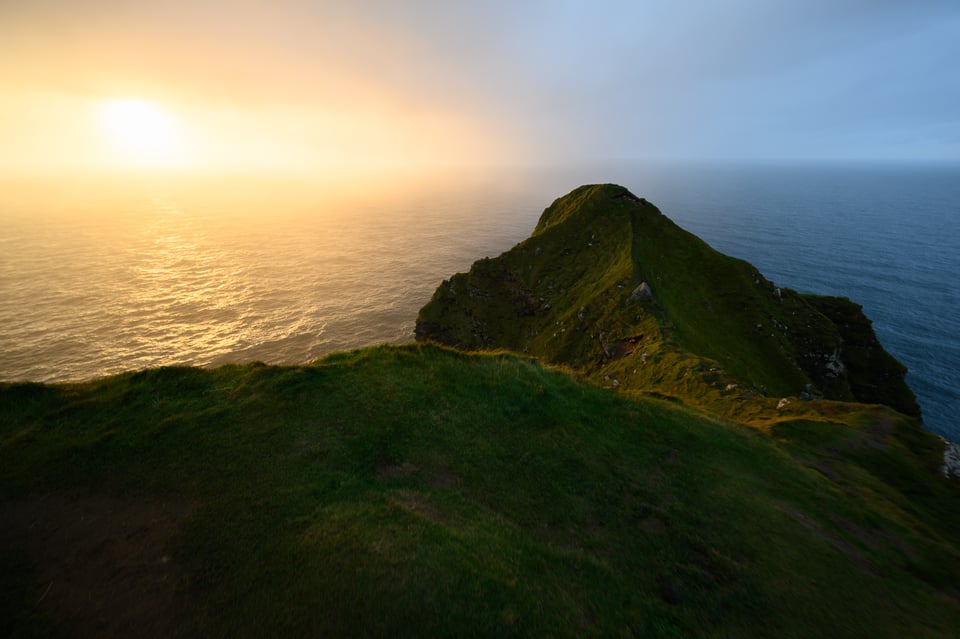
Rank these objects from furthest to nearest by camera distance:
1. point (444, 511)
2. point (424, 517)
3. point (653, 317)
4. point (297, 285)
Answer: point (297, 285), point (653, 317), point (444, 511), point (424, 517)

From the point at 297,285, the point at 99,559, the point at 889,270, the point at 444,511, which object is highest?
the point at 99,559

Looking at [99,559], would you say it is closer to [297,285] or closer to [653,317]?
[653,317]

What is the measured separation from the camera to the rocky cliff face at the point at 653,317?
154 feet

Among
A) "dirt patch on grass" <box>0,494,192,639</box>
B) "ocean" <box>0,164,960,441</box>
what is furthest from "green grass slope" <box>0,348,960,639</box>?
"ocean" <box>0,164,960,441</box>

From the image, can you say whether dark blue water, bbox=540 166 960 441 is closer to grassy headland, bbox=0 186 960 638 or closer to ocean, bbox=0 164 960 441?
ocean, bbox=0 164 960 441

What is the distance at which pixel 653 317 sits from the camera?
51.2m

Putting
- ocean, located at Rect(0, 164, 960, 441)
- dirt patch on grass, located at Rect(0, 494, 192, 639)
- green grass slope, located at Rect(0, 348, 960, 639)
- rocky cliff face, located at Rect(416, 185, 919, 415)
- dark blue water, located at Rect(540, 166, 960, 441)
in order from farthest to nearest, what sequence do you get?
ocean, located at Rect(0, 164, 960, 441) < dark blue water, located at Rect(540, 166, 960, 441) < rocky cliff face, located at Rect(416, 185, 919, 415) < green grass slope, located at Rect(0, 348, 960, 639) < dirt patch on grass, located at Rect(0, 494, 192, 639)

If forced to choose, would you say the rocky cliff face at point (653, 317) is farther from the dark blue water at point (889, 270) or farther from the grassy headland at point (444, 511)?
the grassy headland at point (444, 511)

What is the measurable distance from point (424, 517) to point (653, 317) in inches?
1878

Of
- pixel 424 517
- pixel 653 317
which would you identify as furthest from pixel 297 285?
pixel 424 517

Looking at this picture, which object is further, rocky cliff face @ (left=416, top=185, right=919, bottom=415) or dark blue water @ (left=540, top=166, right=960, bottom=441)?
dark blue water @ (left=540, top=166, right=960, bottom=441)

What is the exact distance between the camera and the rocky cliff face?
46.8 meters

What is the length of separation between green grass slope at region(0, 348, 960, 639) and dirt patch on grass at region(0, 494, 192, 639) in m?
0.05

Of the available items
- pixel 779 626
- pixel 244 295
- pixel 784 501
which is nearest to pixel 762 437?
pixel 784 501
